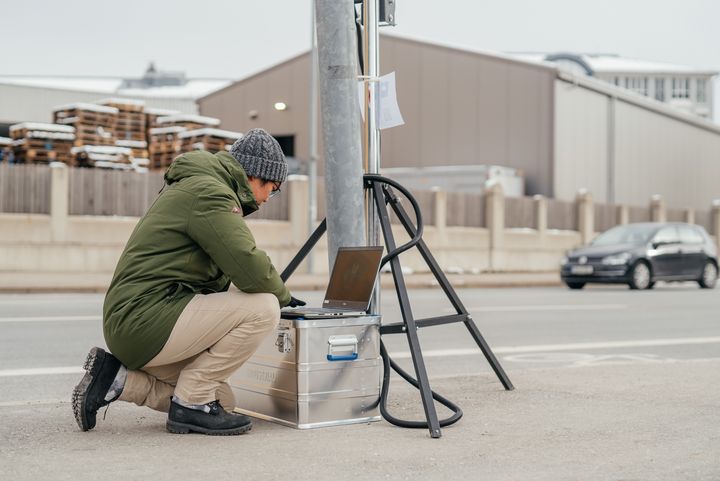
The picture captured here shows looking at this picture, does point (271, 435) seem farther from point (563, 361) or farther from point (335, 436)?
point (563, 361)

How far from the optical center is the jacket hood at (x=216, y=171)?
520cm

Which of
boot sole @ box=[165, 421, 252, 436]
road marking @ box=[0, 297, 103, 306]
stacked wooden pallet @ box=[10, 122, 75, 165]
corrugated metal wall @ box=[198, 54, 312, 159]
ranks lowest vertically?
road marking @ box=[0, 297, 103, 306]

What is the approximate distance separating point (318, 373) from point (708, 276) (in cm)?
2180

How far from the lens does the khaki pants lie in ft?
16.9

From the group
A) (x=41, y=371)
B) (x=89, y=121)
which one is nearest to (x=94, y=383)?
(x=41, y=371)

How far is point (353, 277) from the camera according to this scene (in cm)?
589

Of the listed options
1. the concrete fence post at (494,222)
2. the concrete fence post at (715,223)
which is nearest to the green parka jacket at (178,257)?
the concrete fence post at (494,222)

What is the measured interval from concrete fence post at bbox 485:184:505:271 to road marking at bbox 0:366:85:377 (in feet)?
83.9

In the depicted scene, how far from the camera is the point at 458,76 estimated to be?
41.6 meters

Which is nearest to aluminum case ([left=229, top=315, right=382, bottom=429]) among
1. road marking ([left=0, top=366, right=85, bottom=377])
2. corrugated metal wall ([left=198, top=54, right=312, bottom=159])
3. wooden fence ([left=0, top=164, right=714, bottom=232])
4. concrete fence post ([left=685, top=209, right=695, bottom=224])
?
road marking ([left=0, top=366, right=85, bottom=377])

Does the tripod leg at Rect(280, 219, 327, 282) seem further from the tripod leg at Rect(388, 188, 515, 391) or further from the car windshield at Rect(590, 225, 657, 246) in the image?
the car windshield at Rect(590, 225, 657, 246)

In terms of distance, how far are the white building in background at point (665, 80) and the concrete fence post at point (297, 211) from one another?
80156 mm

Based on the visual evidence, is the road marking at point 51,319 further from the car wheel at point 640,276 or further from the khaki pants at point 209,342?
the car wheel at point 640,276

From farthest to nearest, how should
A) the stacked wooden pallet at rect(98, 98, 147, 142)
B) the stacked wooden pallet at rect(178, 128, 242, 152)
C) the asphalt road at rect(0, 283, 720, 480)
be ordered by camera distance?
the stacked wooden pallet at rect(98, 98, 147, 142)
the stacked wooden pallet at rect(178, 128, 242, 152)
the asphalt road at rect(0, 283, 720, 480)
